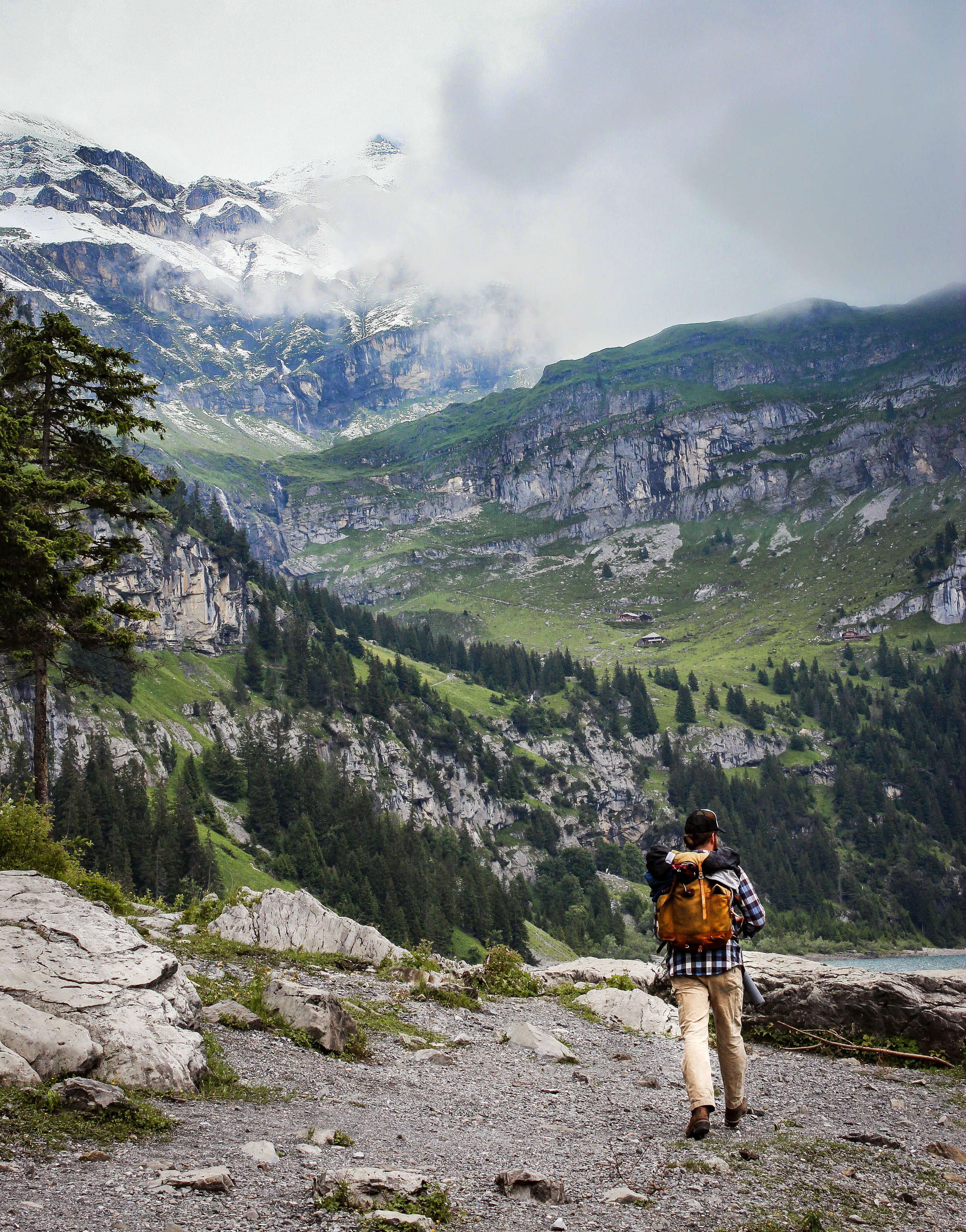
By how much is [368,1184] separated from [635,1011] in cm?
1614

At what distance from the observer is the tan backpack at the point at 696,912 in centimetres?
999

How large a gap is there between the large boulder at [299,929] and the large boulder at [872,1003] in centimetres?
1242

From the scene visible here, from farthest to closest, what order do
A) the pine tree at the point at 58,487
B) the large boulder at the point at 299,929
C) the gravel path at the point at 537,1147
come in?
the large boulder at the point at 299,929
the pine tree at the point at 58,487
the gravel path at the point at 537,1147

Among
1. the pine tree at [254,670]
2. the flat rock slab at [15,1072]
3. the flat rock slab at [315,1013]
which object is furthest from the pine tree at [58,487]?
the pine tree at [254,670]

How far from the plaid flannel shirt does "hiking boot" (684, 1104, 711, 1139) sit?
161 cm

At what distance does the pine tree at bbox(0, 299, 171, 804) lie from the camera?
22.4m

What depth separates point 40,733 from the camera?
23.9m

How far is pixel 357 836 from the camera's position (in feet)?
389

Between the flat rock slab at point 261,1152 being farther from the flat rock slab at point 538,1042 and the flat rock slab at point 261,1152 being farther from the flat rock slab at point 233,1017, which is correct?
the flat rock slab at point 538,1042

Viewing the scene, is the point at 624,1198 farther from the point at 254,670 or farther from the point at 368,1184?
the point at 254,670

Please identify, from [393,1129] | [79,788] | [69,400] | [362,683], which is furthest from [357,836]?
[393,1129]

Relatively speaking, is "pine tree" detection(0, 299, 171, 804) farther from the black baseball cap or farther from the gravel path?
the black baseball cap

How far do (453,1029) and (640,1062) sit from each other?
14.4ft

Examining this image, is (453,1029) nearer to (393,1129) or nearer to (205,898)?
(393,1129)
